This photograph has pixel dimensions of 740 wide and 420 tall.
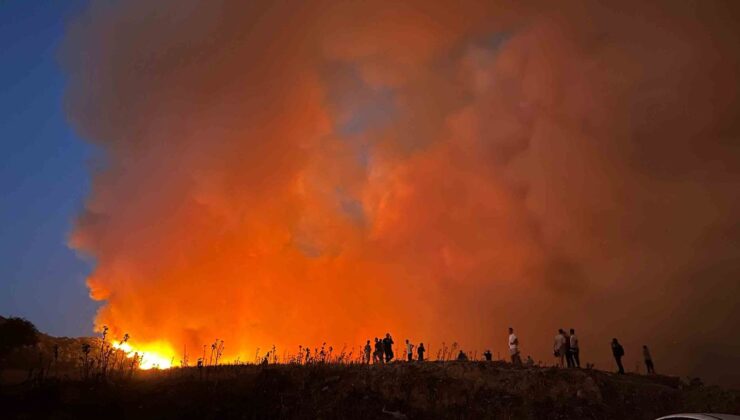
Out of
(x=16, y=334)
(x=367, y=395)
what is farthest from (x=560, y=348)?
(x=16, y=334)

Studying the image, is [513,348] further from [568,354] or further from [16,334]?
[16,334]

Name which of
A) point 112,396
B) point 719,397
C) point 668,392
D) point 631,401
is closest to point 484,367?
point 631,401

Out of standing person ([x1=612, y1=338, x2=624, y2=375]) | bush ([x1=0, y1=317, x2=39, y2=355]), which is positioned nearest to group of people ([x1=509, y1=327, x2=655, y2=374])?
standing person ([x1=612, y1=338, x2=624, y2=375])

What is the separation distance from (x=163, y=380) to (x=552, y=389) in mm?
19067

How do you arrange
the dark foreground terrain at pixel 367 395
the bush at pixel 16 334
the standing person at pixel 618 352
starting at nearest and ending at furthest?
the dark foreground terrain at pixel 367 395 → the standing person at pixel 618 352 → the bush at pixel 16 334

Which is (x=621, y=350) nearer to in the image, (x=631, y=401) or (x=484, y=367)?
(x=631, y=401)

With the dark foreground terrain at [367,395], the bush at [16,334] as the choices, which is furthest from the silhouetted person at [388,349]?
the bush at [16,334]

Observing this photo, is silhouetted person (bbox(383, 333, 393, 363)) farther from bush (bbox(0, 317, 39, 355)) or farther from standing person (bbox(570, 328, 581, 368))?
bush (bbox(0, 317, 39, 355))

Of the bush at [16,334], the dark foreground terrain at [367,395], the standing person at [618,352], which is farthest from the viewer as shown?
the bush at [16,334]

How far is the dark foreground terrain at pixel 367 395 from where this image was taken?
68.1 ft

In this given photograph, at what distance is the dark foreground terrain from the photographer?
68.1 ft

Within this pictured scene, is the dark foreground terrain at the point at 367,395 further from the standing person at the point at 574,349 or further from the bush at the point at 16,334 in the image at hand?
the bush at the point at 16,334

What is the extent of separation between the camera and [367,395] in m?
23.7

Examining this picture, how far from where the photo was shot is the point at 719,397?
2584 cm
